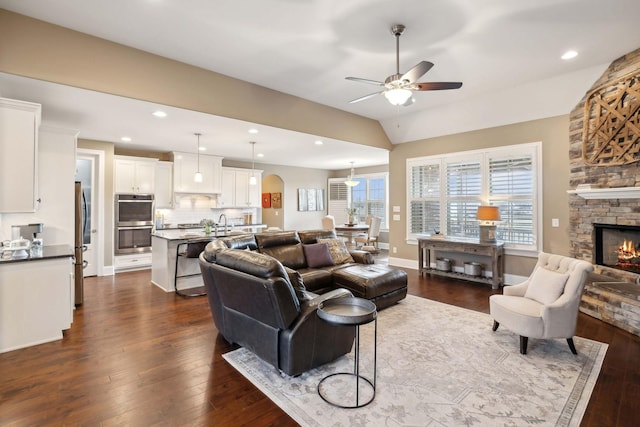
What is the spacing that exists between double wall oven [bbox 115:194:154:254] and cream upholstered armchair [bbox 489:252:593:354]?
659cm

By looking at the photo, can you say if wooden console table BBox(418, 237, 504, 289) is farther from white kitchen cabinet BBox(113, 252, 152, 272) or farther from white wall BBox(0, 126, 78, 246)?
white kitchen cabinet BBox(113, 252, 152, 272)

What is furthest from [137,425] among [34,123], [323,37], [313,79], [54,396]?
[313,79]

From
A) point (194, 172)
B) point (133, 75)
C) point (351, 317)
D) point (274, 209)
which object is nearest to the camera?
point (351, 317)

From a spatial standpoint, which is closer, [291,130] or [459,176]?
[291,130]

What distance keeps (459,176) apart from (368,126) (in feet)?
6.74

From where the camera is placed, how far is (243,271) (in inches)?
98.6

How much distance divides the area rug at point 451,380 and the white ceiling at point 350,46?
315 centimetres

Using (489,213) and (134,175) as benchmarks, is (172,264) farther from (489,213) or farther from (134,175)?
(489,213)

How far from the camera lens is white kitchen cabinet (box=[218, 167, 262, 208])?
319 inches

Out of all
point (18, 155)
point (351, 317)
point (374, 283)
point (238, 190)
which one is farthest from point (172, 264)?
point (351, 317)

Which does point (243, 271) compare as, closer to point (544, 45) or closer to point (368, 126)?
point (544, 45)

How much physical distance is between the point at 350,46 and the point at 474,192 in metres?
3.79

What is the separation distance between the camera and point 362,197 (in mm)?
10180

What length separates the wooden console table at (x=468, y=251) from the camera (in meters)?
5.14
